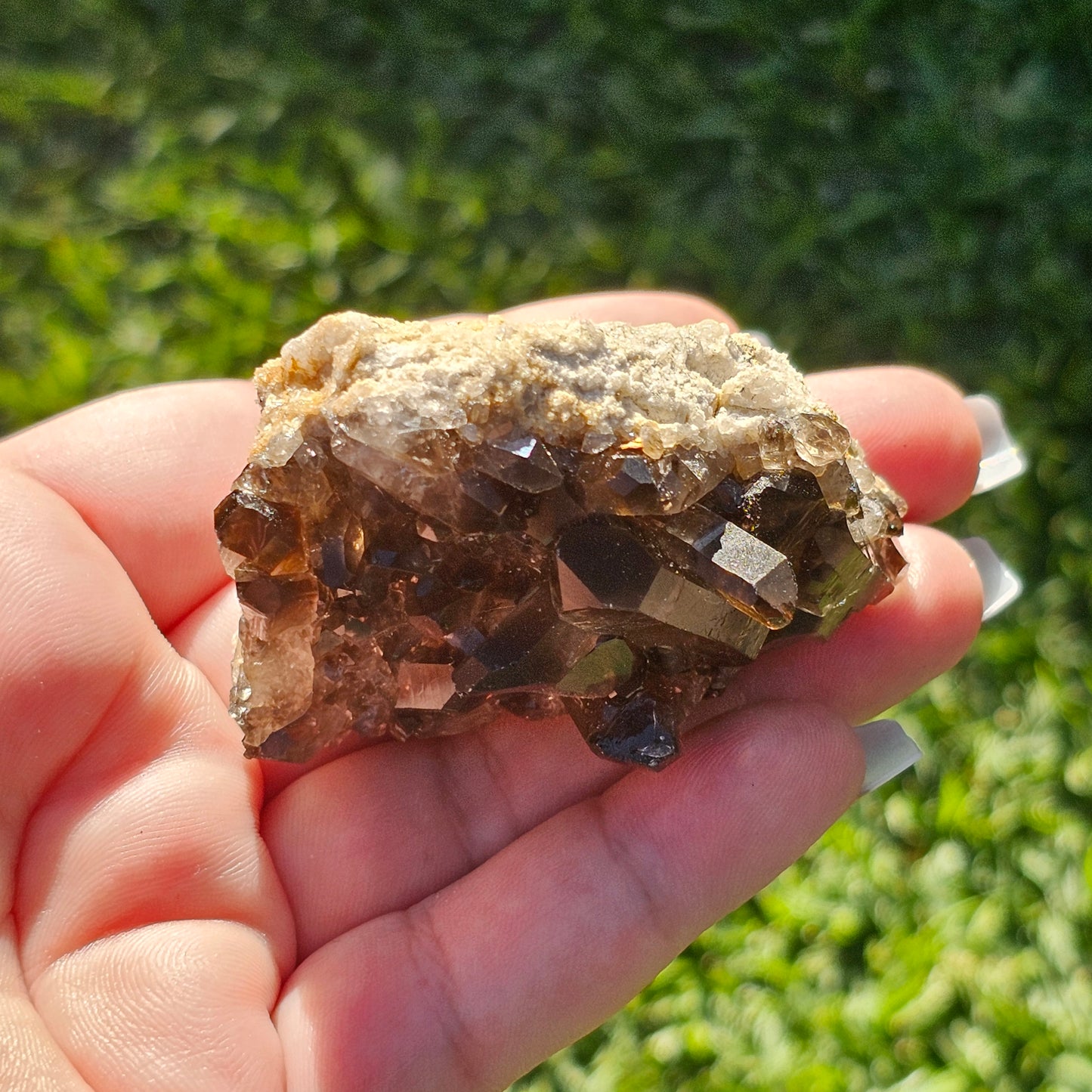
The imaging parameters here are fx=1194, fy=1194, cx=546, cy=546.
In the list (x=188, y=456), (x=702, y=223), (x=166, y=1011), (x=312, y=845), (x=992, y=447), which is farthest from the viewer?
(x=702, y=223)

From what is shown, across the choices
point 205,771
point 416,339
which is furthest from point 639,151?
point 205,771

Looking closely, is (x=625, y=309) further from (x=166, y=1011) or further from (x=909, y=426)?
(x=166, y=1011)

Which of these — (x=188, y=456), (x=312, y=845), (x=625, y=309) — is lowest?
(x=312, y=845)

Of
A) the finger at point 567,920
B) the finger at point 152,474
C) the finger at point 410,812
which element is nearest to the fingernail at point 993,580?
the finger at point 567,920

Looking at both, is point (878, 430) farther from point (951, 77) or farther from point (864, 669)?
point (951, 77)

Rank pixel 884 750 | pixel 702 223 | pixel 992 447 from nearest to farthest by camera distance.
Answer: pixel 884 750 → pixel 992 447 → pixel 702 223

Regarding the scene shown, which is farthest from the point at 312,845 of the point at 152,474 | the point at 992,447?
the point at 992,447

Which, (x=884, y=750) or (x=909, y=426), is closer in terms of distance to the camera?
(x=884, y=750)

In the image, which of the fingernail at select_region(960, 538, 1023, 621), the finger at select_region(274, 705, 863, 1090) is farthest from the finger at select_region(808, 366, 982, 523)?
the finger at select_region(274, 705, 863, 1090)

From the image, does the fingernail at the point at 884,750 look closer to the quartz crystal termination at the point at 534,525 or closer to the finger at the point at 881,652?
the finger at the point at 881,652
